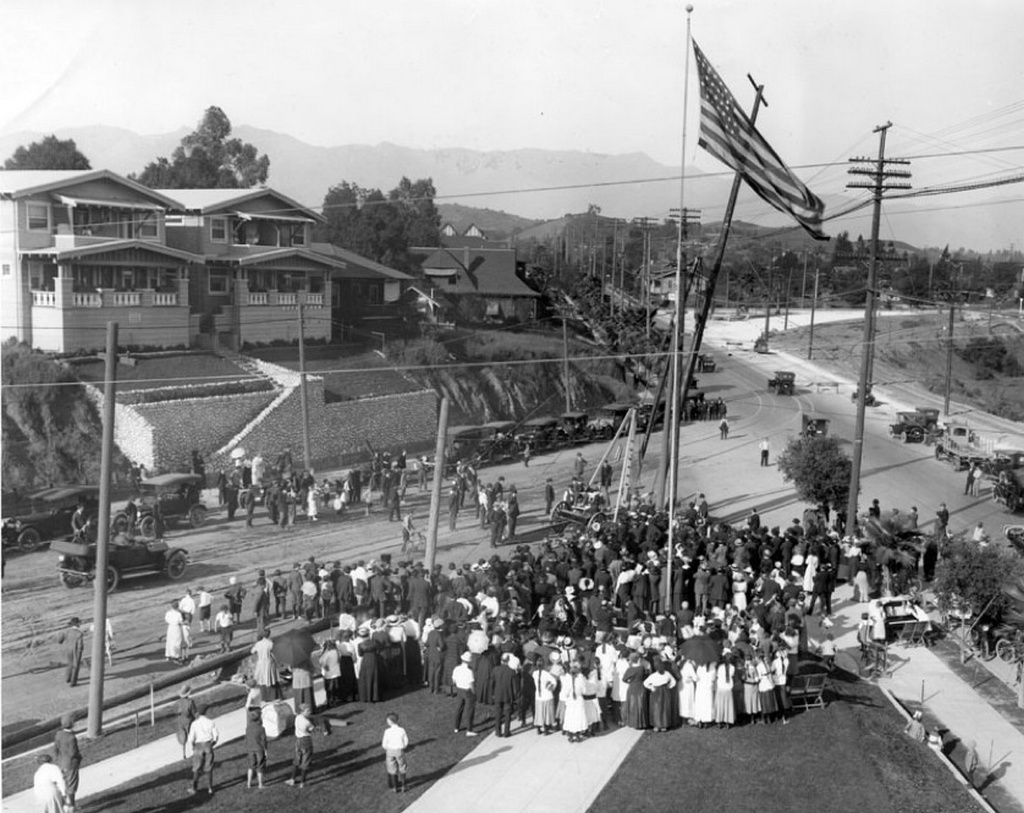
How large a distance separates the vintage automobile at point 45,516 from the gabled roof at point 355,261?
47.4ft

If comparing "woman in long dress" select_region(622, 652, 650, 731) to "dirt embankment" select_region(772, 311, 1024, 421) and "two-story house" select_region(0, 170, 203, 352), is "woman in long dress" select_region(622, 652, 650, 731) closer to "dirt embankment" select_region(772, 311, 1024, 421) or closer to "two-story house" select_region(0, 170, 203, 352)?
"two-story house" select_region(0, 170, 203, 352)

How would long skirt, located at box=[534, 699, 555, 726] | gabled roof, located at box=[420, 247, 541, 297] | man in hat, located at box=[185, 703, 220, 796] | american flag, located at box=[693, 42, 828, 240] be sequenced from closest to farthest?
man in hat, located at box=[185, 703, 220, 796], long skirt, located at box=[534, 699, 555, 726], american flag, located at box=[693, 42, 828, 240], gabled roof, located at box=[420, 247, 541, 297]

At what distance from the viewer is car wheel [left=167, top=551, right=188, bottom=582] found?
23859mm

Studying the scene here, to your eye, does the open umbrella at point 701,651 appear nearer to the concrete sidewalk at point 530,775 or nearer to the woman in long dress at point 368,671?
the concrete sidewalk at point 530,775

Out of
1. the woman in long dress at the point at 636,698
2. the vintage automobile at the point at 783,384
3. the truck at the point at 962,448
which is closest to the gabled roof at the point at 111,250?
the woman in long dress at the point at 636,698

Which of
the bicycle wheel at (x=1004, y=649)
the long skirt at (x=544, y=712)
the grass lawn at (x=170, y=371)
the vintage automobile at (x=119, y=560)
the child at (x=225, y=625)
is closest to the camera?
the long skirt at (x=544, y=712)

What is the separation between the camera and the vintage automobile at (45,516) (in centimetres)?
2489

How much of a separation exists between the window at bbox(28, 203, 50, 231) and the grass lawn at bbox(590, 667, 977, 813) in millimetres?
22097

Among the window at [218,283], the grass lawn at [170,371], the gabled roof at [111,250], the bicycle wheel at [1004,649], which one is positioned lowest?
the bicycle wheel at [1004,649]

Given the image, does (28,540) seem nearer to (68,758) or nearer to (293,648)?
(293,648)

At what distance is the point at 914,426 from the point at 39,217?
3884cm

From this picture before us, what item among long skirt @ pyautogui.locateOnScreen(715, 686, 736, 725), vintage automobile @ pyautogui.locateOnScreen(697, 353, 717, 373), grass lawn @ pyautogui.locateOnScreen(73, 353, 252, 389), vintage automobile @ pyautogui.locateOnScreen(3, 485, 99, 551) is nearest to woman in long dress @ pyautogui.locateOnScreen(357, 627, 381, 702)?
long skirt @ pyautogui.locateOnScreen(715, 686, 736, 725)

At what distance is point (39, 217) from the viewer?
94.5ft

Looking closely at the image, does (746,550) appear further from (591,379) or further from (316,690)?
(591,379)
